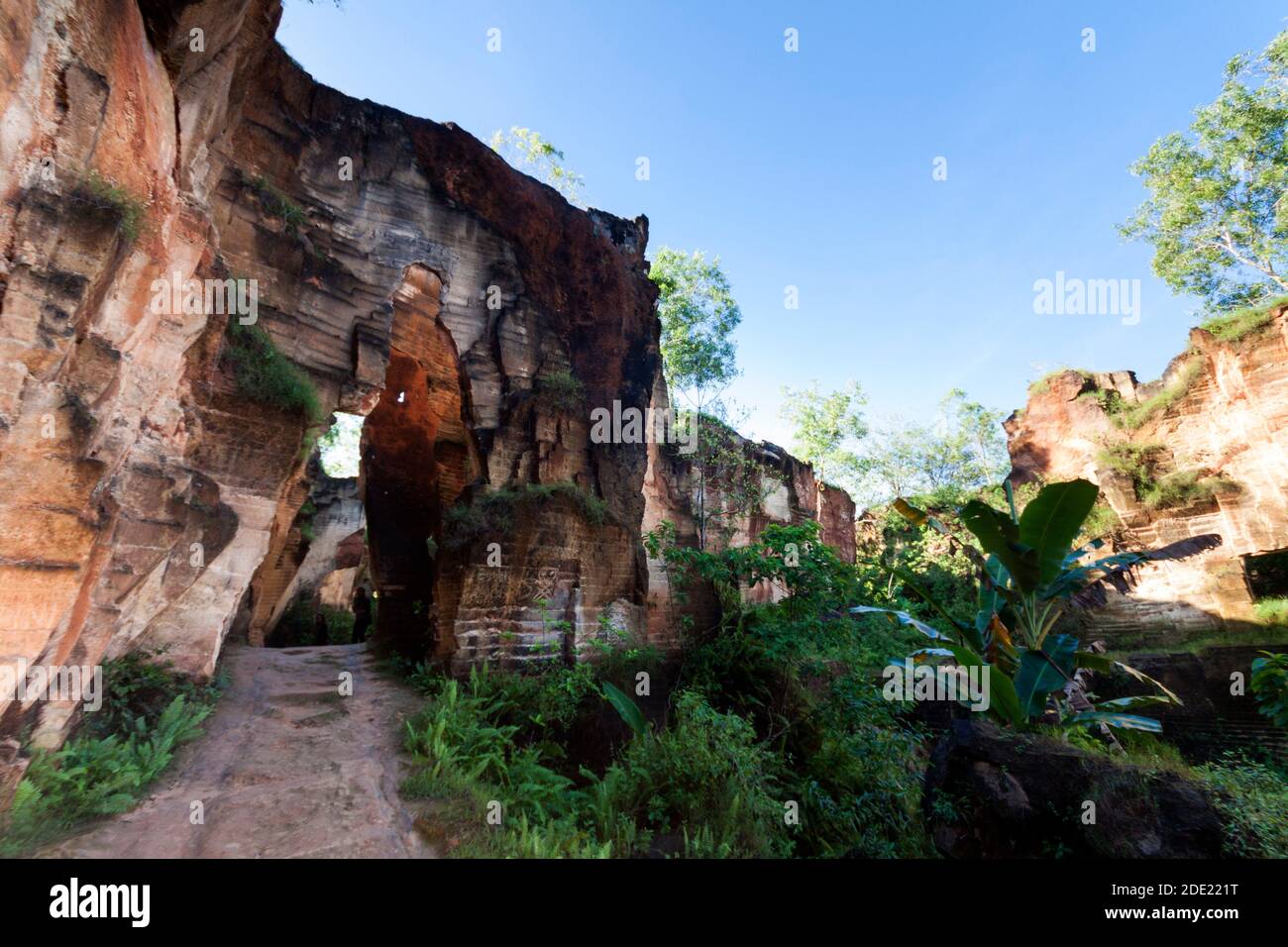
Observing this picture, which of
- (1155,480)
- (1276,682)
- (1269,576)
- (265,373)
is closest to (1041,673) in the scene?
(1276,682)

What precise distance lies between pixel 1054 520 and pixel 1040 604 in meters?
1.54

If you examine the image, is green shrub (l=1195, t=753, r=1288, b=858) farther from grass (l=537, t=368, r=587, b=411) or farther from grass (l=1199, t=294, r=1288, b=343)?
grass (l=1199, t=294, r=1288, b=343)

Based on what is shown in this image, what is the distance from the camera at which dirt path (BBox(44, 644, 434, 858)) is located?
3.80 metres

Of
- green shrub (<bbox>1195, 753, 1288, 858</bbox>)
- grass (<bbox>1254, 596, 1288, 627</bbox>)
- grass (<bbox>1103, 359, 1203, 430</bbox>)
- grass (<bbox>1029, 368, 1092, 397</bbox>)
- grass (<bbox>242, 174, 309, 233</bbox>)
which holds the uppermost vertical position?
grass (<bbox>242, 174, 309, 233</bbox>)

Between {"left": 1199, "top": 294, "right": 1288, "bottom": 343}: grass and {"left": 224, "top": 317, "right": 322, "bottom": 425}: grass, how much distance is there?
2164 centimetres

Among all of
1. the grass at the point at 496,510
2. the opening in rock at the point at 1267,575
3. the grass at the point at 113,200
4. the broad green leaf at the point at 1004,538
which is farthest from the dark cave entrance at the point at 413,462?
the opening in rock at the point at 1267,575

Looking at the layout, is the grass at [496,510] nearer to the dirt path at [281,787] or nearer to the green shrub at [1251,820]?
the dirt path at [281,787]

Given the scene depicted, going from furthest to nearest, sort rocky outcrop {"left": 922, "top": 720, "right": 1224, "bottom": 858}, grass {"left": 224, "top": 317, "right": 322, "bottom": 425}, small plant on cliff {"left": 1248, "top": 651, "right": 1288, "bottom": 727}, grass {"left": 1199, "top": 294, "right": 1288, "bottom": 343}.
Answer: grass {"left": 1199, "top": 294, "right": 1288, "bottom": 343} < grass {"left": 224, "top": 317, "right": 322, "bottom": 425} < small plant on cliff {"left": 1248, "top": 651, "right": 1288, "bottom": 727} < rocky outcrop {"left": 922, "top": 720, "right": 1224, "bottom": 858}

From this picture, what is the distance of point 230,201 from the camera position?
25.1ft

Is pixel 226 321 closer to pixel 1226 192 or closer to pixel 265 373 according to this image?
pixel 265 373

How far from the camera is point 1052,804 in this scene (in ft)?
15.4

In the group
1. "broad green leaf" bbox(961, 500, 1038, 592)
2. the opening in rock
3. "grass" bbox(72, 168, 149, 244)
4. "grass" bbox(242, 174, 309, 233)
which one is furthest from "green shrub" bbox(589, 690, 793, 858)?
the opening in rock
